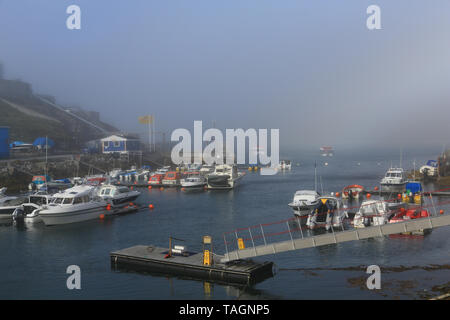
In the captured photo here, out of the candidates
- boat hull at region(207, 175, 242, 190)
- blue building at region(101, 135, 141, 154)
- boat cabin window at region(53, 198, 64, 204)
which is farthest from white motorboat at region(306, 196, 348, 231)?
blue building at region(101, 135, 141, 154)

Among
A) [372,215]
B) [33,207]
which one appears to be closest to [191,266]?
[372,215]

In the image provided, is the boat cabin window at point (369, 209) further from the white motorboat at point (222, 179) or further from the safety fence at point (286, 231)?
the white motorboat at point (222, 179)

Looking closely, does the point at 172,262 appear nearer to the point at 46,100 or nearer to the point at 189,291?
the point at 189,291

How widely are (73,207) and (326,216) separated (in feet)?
64.0

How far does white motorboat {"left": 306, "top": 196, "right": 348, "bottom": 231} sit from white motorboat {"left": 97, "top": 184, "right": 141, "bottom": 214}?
18.0 meters

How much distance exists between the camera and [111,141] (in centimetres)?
10188

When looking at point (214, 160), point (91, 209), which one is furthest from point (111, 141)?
point (91, 209)

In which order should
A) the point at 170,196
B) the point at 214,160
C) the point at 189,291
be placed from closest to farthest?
the point at 189,291 → the point at 170,196 → the point at 214,160

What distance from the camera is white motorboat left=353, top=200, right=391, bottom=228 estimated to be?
29078 millimetres

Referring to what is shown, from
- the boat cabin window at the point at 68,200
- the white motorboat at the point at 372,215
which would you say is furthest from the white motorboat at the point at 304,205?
Result: the boat cabin window at the point at 68,200

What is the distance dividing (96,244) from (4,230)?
9.57 meters

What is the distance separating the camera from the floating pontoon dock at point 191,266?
18.0 metres

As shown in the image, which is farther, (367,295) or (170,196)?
(170,196)

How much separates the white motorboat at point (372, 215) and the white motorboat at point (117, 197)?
2125 cm
